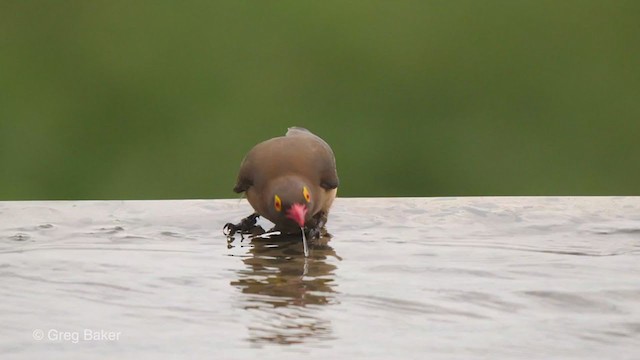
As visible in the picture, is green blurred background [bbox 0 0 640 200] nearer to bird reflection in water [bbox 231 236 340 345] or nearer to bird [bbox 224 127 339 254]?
bird [bbox 224 127 339 254]

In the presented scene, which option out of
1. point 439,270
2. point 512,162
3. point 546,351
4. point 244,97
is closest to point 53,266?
point 439,270

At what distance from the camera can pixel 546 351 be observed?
208 cm

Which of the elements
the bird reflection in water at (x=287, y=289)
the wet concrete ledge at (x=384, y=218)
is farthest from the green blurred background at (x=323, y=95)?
the bird reflection in water at (x=287, y=289)

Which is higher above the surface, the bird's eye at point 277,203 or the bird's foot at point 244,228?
the bird's eye at point 277,203

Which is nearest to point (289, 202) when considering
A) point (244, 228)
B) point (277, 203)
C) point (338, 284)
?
point (277, 203)

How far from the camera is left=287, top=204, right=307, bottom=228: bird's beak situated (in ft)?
12.2

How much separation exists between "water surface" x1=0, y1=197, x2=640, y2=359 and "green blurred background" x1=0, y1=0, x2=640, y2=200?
3.45 m

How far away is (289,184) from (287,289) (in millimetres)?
1270

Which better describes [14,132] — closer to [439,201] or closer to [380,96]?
[380,96]

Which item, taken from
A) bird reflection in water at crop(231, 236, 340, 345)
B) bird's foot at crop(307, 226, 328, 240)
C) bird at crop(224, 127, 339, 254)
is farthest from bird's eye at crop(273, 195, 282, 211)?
bird reflection in water at crop(231, 236, 340, 345)

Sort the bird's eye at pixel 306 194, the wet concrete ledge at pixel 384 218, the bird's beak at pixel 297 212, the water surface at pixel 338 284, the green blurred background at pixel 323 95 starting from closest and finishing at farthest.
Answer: the water surface at pixel 338 284 → the wet concrete ledge at pixel 384 218 → the bird's beak at pixel 297 212 → the bird's eye at pixel 306 194 → the green blurred background at pixel 323 95

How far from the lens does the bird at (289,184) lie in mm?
3781

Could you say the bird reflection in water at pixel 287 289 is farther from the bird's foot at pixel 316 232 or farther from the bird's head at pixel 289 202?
the bird's head at pixel 289 202

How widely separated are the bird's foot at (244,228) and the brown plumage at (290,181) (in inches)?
1.5
